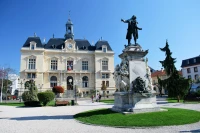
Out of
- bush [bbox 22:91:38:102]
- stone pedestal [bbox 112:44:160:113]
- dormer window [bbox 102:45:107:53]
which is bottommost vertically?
bush [bbox 22:91:38:102]

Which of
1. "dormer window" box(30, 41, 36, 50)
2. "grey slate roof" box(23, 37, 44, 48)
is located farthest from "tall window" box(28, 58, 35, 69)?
"grey slate roof" box(23, 37, 44, 48)

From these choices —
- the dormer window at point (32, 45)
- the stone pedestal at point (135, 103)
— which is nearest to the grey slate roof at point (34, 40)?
the dormer window at point (32, 45)

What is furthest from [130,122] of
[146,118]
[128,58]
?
[128,58]

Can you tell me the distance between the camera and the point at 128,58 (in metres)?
11.4

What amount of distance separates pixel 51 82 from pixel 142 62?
4001 centimetres

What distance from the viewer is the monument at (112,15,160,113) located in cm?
1039

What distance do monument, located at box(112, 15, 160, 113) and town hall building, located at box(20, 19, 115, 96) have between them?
36386mm

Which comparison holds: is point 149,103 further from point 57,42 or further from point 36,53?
point 57,42

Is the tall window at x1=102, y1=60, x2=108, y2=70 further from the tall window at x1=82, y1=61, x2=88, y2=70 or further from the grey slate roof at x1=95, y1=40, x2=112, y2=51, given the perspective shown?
the tall window at x1=82, y1=61, x2=88, y2=70

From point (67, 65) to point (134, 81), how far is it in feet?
131

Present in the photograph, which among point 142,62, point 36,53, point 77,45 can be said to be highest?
point 77,45

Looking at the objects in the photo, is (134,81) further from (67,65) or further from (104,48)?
(104,48)

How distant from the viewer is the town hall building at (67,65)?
151ft

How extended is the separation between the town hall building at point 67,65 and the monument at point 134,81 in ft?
119
